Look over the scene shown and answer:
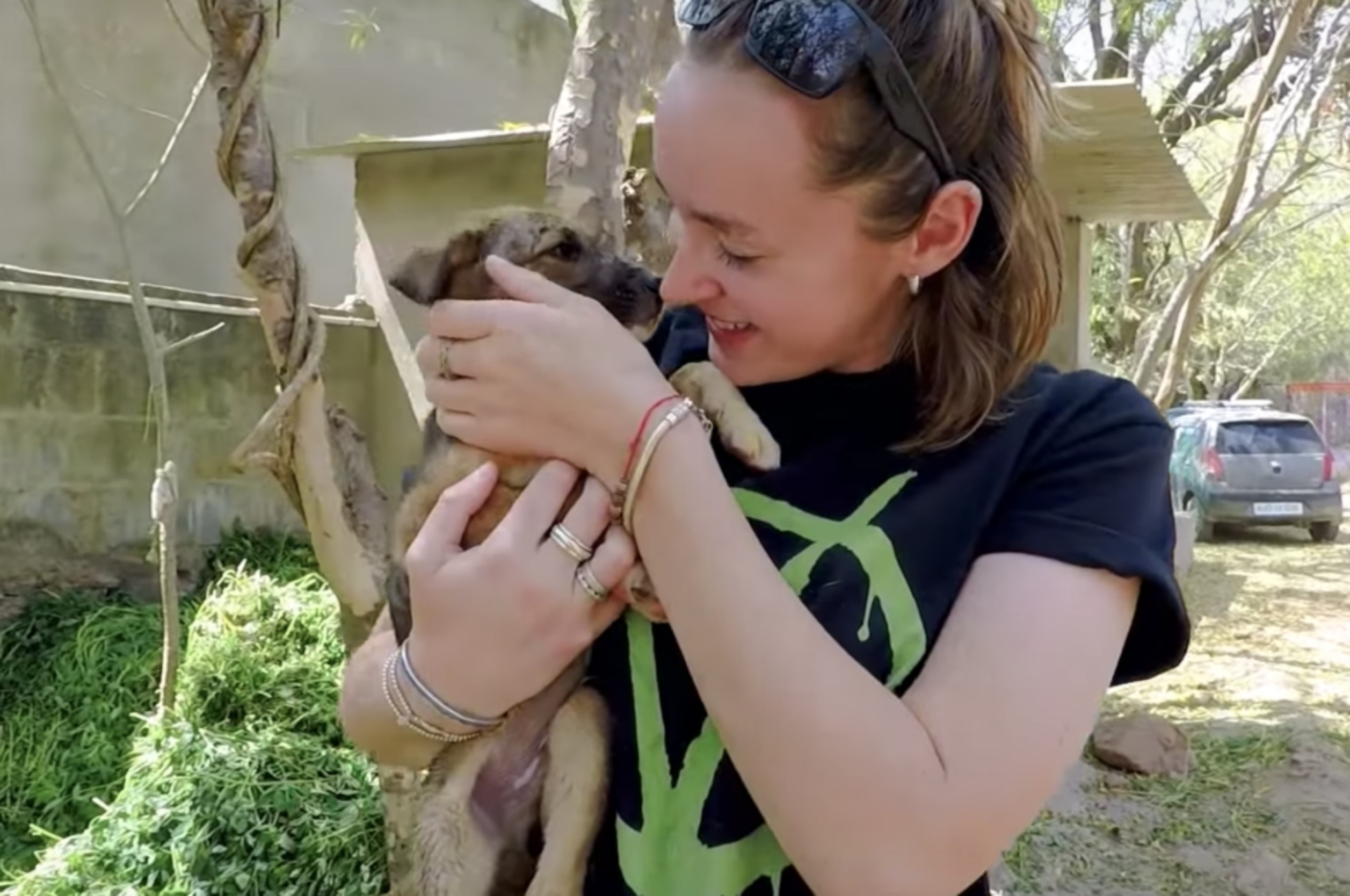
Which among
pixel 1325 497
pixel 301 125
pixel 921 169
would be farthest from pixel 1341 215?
pixel 921 169

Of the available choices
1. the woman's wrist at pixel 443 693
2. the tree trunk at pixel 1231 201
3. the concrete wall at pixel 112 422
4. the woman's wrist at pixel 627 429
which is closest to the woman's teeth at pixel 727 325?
the woman's wrist at pixel 627 429

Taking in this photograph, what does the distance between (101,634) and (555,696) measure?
14.6 feet

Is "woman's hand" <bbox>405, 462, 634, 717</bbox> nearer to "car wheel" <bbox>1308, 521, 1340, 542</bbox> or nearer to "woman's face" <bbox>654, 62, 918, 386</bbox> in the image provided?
"woman's face" <bbox>654, 62, 918, 386</bbox>

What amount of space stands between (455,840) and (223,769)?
2.90 meters

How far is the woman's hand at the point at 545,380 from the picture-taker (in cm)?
136

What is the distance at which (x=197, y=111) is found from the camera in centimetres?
834

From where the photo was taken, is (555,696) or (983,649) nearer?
(983,649)

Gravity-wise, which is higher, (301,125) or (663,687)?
(663,687)

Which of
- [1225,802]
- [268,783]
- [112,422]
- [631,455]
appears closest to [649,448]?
[631,455]

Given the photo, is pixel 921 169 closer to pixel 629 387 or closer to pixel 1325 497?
pixel 629 387

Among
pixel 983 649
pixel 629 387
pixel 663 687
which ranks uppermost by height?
pixel 629 387

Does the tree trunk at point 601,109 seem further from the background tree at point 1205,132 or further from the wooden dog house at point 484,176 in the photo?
the background tree at point 1205,132

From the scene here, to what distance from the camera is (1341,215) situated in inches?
922

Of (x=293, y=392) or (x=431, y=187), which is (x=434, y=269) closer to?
(x=293, y=392)
